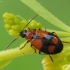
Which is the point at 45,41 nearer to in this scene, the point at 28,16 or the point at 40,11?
the point at 40,11

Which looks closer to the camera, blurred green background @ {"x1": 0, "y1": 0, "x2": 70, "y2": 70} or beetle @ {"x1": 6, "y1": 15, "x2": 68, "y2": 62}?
beetle @ {"x1": 6, "y1": 15, "x2": 68, "y2": 62}

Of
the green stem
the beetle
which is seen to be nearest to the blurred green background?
the beetle

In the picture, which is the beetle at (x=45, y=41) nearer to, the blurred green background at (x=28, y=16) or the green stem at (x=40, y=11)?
the green stem at (x=40, y=11)

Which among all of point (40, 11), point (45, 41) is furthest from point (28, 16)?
point (40, 11)

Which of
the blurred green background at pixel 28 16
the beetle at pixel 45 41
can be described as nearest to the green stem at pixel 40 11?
the beetle at pixel 45 41

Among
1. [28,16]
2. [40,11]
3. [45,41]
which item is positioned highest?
[40,11]

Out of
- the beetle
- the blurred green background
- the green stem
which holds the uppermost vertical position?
the green stem

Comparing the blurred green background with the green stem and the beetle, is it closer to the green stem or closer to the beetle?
the beetle

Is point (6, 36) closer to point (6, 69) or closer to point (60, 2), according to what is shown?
point (6, 69)
